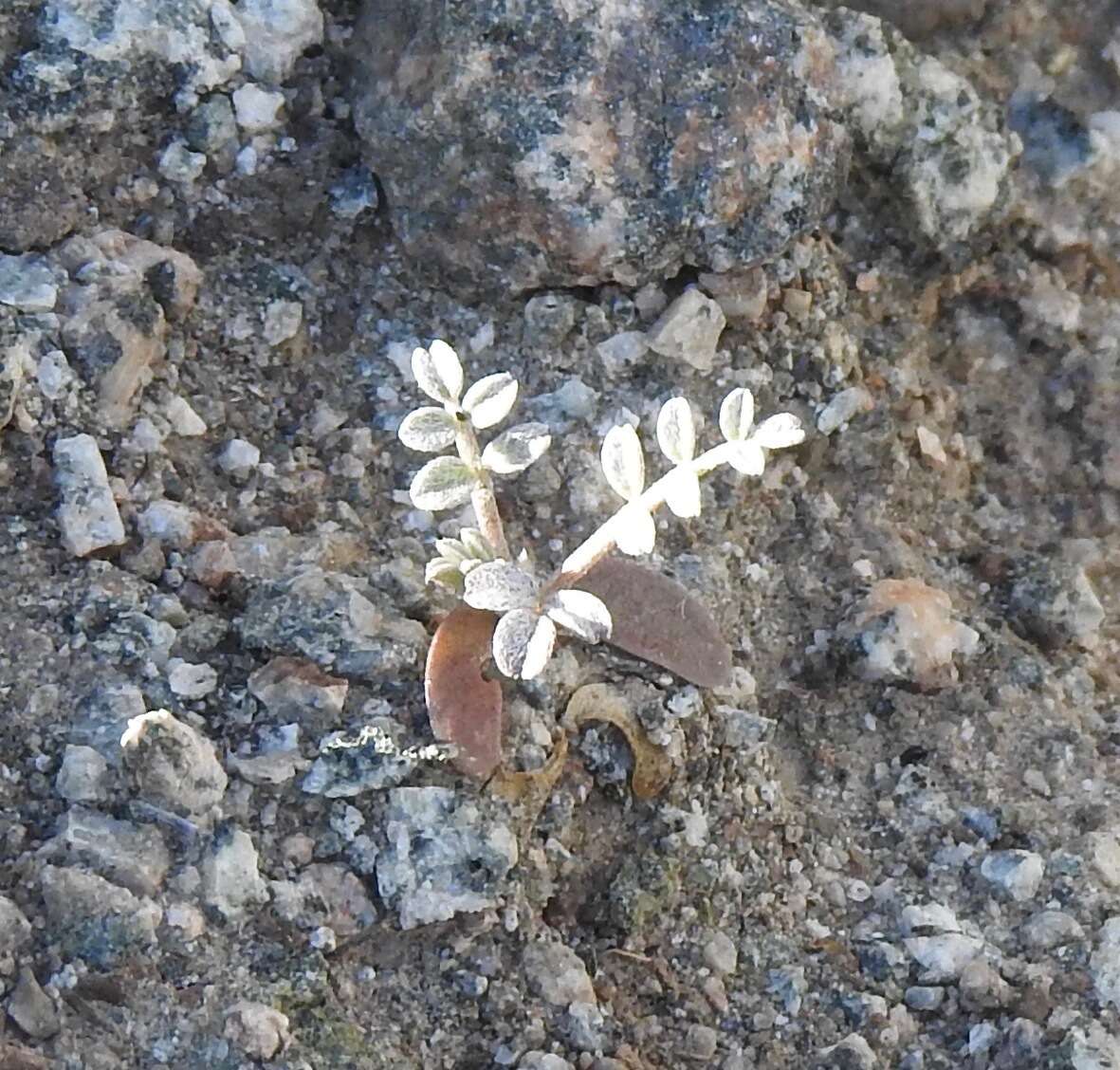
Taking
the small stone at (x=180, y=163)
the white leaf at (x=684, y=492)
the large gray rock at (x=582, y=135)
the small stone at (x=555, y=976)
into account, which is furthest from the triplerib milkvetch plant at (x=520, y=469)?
the small stone at (x=180, y=163)

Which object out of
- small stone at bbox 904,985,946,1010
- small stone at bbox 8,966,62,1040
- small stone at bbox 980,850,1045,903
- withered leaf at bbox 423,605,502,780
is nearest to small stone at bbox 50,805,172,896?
small stone at bbox 8,966,62,1040

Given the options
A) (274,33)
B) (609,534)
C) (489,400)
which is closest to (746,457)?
(609,534)

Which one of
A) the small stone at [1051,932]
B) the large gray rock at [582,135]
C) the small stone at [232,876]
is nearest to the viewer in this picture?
the small stone at [232,876]

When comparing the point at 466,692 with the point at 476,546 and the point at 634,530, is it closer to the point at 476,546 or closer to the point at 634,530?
the point at 476,546

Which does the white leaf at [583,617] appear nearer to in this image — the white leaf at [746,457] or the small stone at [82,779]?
the white leaf at [746,457]

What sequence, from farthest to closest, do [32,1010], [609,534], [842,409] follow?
[842,409] → [609,534] → [32,1010]

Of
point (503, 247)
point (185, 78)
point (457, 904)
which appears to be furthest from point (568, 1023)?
point (185, 78)

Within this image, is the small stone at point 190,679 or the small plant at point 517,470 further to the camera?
the small stone at point 190,679
